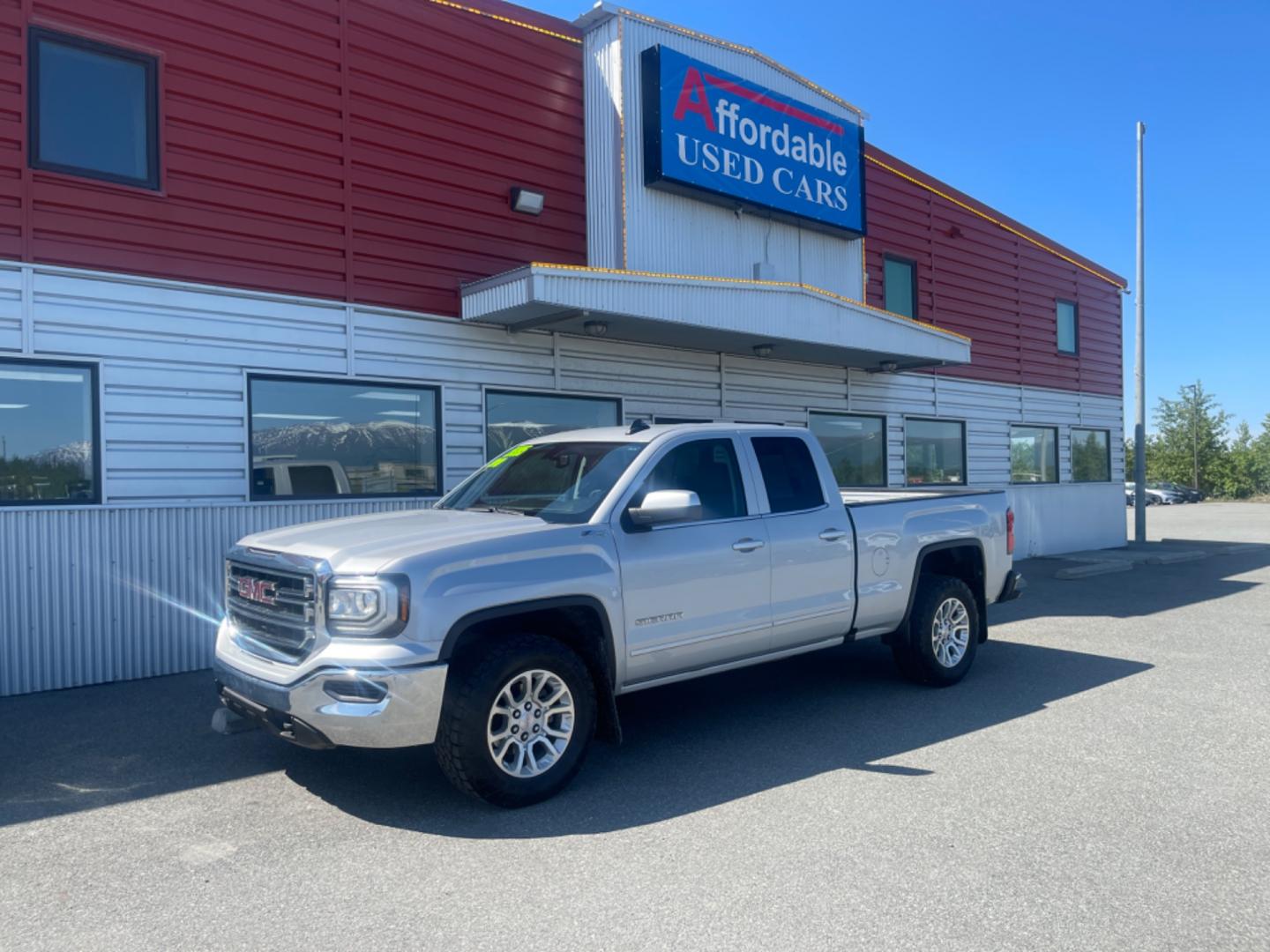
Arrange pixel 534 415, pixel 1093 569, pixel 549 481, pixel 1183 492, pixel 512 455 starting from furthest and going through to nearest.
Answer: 1. pixel 1183 492
2. pixel 1093 569
3. pixel 534 415
4. pixel 512 455
5. pixel 549 481

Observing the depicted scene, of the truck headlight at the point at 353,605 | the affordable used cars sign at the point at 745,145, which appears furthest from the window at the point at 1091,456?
the truck headlight at the point at 353,605

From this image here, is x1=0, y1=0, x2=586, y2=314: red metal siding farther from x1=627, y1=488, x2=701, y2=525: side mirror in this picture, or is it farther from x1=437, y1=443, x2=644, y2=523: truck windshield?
x1=627, y1=488, x2=701, y2=525: side mirror

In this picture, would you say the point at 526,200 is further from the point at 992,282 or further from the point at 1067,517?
the point at 1067,517

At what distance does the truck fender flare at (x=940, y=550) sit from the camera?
7.05m

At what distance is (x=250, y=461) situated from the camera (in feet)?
28.6

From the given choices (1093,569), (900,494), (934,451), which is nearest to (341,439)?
(900,494)

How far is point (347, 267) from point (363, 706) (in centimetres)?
602

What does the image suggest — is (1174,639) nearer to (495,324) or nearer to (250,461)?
(495,324)

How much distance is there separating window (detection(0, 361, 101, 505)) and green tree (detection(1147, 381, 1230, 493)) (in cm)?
6620

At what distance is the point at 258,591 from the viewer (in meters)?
5.09

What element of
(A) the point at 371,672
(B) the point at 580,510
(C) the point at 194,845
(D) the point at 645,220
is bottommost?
(C) the point at 194,845

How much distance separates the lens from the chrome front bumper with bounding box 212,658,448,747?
4391 mm

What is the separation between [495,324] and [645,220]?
2370mm

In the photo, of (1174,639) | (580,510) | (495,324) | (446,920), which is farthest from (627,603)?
(1174,639)
